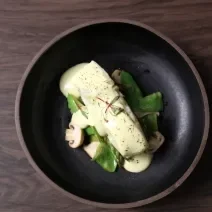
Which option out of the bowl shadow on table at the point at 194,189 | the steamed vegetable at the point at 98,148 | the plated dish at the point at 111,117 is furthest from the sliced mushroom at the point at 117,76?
the bowl shadow on table at the point at 194,189

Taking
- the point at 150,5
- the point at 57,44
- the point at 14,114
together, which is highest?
the point at 150,5

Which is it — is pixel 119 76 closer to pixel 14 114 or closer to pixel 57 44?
pixel 57 44

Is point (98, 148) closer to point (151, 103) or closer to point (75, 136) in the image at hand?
point (75, 136)

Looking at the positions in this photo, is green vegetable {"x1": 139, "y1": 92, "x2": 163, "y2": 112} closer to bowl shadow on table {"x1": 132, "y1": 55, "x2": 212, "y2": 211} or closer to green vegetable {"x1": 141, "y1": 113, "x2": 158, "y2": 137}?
green vegetable {"x1": 141, "y1": 113, "x2": 158, "y2": 137}

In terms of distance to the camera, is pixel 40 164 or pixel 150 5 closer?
pixel 40 164

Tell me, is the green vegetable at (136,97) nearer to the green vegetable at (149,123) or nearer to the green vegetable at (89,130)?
the green vegetable at (149,123)

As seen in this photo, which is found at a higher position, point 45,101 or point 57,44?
point 57,44

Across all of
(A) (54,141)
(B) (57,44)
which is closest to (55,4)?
(B) (57,44)

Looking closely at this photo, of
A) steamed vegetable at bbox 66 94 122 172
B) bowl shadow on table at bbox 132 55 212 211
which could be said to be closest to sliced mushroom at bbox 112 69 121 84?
steamed vegetable at bbox 66 94 122 172
